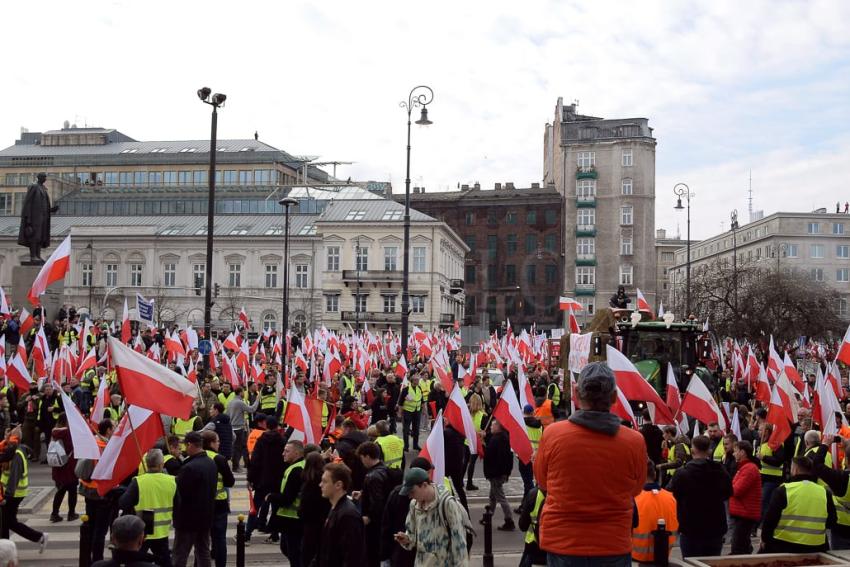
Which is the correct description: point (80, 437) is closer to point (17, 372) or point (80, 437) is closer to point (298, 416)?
point (298, 416)

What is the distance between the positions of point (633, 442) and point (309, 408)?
8.87 m

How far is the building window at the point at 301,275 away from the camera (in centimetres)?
7925

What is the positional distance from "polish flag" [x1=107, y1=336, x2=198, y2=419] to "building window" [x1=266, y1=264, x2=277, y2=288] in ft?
231

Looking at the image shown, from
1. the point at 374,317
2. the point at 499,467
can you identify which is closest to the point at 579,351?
the point at 499,467

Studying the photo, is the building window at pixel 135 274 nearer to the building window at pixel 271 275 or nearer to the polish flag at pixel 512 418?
the building window at pixel 271 275

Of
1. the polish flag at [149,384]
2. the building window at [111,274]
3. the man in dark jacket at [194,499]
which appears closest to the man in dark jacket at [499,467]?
the man in dark jacket at [194,499]

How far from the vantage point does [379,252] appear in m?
78.4

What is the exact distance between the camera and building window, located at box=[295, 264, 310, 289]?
79250 millimetres

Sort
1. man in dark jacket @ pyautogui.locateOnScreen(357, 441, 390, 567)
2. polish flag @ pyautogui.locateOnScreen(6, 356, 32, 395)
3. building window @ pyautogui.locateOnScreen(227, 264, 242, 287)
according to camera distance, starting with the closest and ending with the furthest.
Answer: man in dark jacket @ pyautogui.locateOnScreen(357, 441, 390, 567)
polish flag @ pyautogui.locateOnScreen(6, 356, 32, 395)
building window @ pyautogui.locateOnScreen(227, 264, 242, 287)

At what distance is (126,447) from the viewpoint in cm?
934

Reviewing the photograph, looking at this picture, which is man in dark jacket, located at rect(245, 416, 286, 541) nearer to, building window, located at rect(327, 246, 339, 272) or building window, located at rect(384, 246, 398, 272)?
building window, located at rect(384, 246, 398, 272)

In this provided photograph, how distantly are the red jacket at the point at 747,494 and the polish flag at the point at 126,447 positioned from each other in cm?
601

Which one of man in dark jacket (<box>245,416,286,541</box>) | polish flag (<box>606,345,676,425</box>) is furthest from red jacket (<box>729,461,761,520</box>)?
man in dark jacket (<box>245,416,286,541</box>)

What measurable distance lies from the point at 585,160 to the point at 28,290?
71148 millimetres
